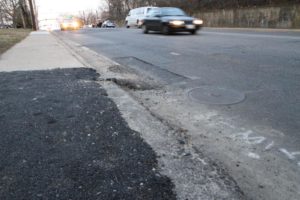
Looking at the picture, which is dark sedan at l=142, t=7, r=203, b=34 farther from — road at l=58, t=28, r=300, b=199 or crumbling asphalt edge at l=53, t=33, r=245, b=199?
crumbling asphalt edge at l=53, t=33, r=245, b=199

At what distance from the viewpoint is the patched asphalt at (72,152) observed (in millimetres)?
2438

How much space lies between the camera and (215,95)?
5.18 metres

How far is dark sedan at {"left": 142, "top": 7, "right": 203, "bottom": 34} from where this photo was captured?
17516 mm

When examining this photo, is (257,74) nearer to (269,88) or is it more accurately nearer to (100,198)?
(269,88)

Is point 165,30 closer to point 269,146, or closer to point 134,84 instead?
point 134,84

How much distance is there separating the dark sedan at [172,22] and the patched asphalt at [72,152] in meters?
13.3

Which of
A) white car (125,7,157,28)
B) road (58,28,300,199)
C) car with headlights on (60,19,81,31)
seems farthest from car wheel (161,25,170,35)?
car with headlights on (60,19,81,31)

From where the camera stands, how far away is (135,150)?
3.09 meters

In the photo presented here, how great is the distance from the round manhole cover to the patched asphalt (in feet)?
4.89

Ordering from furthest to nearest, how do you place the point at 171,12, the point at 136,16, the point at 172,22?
the point at 136,16 < the point at 171,12 < the point at 172,22

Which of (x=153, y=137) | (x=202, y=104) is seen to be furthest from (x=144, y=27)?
(x=153, y=137)

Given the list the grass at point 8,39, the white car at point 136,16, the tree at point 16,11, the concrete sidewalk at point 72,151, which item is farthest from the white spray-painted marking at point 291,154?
the tree at point 16,11

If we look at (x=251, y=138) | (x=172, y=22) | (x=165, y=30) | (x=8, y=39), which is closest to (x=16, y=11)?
(x=8, y=39)

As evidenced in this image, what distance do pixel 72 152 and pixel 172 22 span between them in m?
15.4
